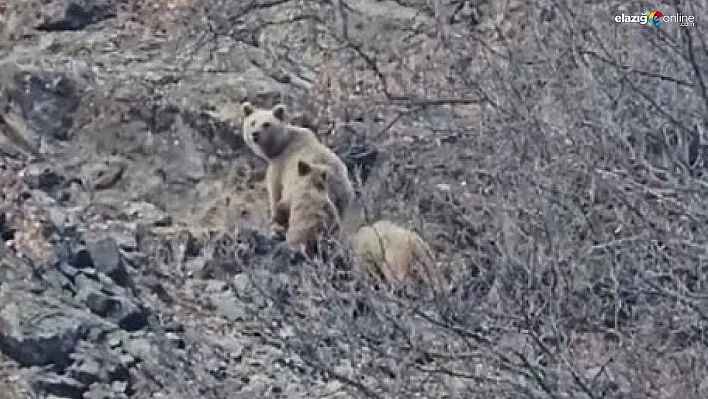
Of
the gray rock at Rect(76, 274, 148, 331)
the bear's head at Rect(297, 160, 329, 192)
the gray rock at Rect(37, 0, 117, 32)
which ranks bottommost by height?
the gray rock at Rect(76, 274, 148, 331)

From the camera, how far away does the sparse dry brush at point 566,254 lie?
5.45 metres

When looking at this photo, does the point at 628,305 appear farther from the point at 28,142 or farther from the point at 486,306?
the point at 28,142

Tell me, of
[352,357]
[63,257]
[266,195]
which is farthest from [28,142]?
[352,357]

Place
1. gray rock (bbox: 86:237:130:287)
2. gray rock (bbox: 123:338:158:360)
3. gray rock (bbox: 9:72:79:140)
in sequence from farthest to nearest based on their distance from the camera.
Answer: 1. gray rock (bbox: 9:72:79:140)
2. gray rock (bbox: 86:237:130:287)
3. gray rock (bbox: 123:338:158:360)

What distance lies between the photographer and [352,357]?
19.7 ft

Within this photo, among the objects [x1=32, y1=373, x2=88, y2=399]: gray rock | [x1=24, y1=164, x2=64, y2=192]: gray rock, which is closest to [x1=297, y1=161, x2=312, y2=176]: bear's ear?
[x1=24, y1=164, x2=64, y2=192]: gray rock

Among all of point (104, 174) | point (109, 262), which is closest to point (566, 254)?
point (109, 262)

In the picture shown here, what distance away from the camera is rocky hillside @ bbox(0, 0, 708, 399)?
5.62 meters

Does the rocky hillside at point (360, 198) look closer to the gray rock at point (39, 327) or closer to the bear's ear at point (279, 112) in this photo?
the gray rock at point (39, 327)

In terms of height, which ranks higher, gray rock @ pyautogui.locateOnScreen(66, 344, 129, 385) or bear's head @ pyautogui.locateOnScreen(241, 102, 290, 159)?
bear's head @ pyautogui.locateOnScreen(241, 102, 290, 159)

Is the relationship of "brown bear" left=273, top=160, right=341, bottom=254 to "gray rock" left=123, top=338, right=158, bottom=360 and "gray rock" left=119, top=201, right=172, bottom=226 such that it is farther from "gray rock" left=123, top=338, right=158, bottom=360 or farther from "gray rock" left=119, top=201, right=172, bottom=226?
"gray rock" left=123, top=338, right=158, bottom=360

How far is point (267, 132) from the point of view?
1044cm

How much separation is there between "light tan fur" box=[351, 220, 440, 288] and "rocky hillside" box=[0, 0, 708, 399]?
0.37 feet

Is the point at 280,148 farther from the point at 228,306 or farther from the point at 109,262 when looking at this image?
the point at 109,262
